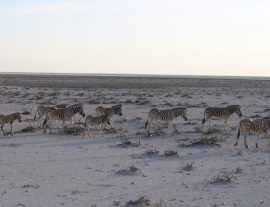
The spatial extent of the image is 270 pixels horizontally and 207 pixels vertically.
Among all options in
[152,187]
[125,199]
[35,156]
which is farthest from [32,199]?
[35,156]

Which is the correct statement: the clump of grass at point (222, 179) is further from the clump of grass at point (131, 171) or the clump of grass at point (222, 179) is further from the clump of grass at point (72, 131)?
the clump of grass at point (72, 131)

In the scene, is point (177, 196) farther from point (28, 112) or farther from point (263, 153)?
point (28, 112)

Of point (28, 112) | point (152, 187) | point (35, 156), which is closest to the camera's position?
point (152, 187)

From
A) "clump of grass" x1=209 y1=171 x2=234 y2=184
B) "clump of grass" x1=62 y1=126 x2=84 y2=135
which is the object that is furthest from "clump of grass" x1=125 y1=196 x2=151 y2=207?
"clump of grass" x1=62 y1=126 x2=84 y2=135

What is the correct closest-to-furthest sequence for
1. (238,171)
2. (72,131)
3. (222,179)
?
1. (222,179)
2. (238,171)
3. (72,131)

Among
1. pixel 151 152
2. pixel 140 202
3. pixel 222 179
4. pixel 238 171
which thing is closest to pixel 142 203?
pixel 140 202

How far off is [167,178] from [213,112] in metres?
11.5

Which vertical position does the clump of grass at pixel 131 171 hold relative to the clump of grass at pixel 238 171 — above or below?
below

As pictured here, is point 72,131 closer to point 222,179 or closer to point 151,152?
point 151,152

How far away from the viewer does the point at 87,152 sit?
18.0m

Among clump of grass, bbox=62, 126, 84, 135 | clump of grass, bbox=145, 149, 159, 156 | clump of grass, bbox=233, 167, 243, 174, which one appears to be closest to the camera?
clump of grass, bbox=233, 167, 243, 174

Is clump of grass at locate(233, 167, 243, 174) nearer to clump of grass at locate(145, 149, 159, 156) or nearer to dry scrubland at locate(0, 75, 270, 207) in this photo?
dry scrubland at locate(0, 75, 270, 207)

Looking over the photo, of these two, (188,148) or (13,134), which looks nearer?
(188,148)

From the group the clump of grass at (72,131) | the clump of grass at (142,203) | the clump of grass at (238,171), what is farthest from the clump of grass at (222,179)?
the clump of grass at (72,131)
